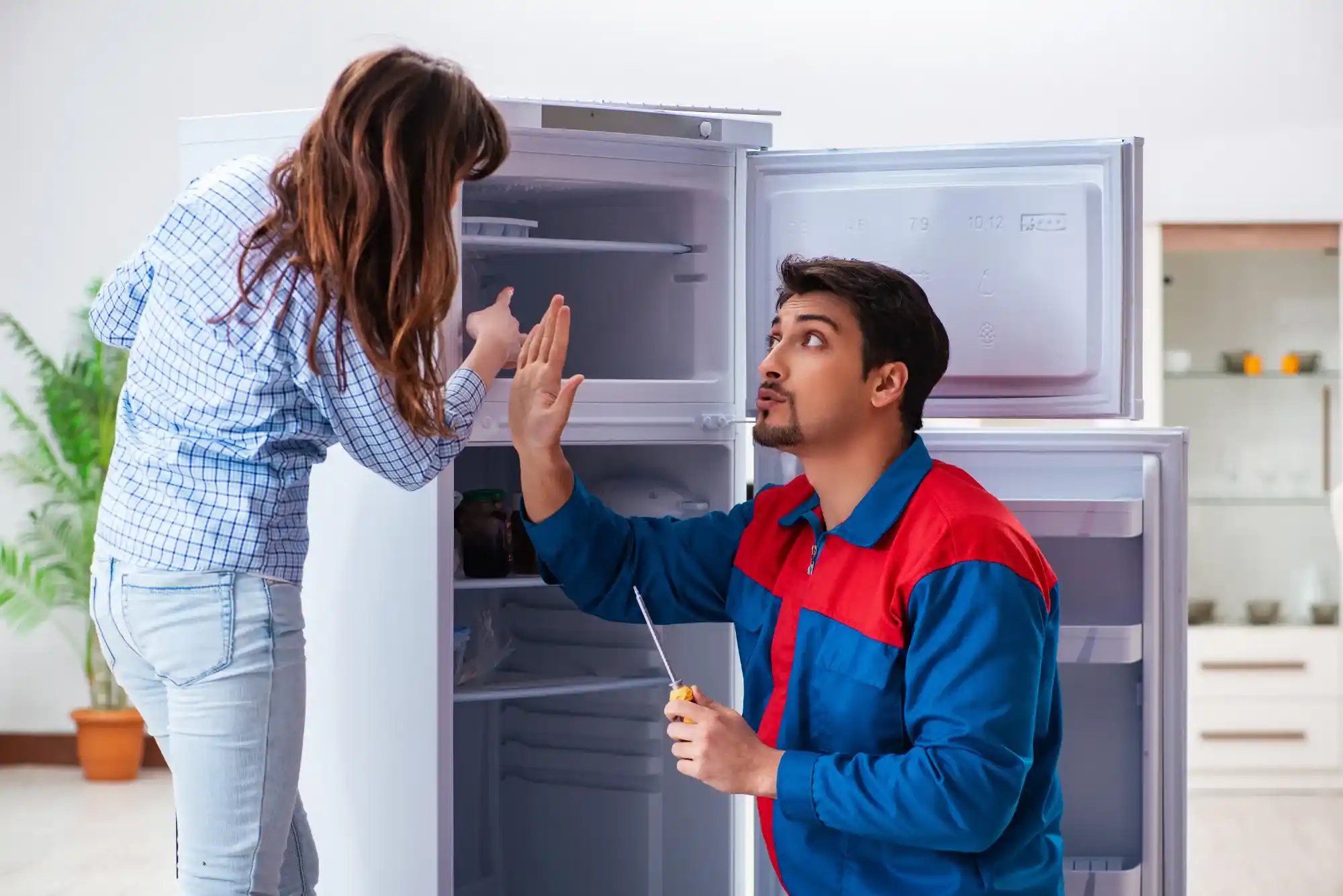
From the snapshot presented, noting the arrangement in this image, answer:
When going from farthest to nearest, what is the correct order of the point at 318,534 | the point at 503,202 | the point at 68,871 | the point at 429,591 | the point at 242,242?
the point at 68,871, the point at 503,202, the point at 318,534, the point at 429,591, the point at 242,242

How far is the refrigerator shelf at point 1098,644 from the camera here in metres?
2.21

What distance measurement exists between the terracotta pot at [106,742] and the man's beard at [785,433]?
3409 mm

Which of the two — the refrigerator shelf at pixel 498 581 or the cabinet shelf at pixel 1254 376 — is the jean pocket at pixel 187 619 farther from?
the cabinet shelf at pixel 1254 376

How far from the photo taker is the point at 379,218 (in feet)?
4.98

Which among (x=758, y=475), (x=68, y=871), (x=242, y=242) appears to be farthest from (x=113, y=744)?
(x=242, y=242)

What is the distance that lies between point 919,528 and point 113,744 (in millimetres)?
3667

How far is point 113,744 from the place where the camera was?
14.7ft

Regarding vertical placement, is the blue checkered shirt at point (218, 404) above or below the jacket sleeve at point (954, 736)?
above

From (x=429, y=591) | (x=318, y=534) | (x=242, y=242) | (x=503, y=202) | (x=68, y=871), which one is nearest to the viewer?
(x=242, y=242)

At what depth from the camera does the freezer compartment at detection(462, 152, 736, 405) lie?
215cm

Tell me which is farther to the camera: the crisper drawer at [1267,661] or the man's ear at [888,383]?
the crisper drawer at [1267,661]

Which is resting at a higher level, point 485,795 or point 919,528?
point 919,528

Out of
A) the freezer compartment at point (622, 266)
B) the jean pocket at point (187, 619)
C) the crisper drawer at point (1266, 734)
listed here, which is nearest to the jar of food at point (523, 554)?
the freezer compartment at point (622, 266)

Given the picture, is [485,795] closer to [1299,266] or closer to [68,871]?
[68,871]
